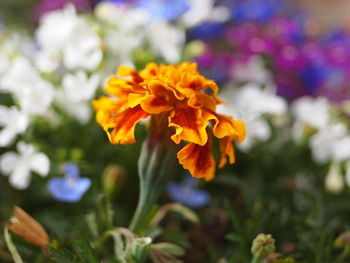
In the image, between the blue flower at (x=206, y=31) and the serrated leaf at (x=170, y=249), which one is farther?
the blue flower at (x=206, y=31)

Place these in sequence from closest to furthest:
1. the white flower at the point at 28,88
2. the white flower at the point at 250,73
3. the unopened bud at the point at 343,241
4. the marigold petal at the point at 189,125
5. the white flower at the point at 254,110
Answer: the marigold petal at the point at 189,125, the unopened bud at the point at 343,241, the white flower at the point at 28,88, the white flower at the point at 254,110, the white flower at the point at 250,73

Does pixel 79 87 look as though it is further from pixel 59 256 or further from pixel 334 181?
pixel 334 181

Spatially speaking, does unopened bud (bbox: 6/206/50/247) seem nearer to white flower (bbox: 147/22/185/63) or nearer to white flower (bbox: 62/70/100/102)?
white flower (bbox: 62/70/100/102)

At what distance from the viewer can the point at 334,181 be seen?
2.39 ft

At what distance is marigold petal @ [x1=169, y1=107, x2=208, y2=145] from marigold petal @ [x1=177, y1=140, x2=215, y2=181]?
0.6 inches

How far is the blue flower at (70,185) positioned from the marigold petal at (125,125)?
0.58ft

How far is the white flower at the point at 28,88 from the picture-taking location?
0.66 metres

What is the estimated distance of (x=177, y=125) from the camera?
426 mm

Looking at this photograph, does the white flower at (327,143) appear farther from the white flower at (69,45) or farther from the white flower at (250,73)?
the white flower at (69,45)

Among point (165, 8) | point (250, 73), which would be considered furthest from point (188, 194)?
point (165, 8)

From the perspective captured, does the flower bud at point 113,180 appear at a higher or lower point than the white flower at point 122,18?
lower

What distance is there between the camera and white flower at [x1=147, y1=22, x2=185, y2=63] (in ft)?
2.67

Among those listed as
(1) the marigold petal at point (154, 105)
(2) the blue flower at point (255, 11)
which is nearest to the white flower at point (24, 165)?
(1) the marigold petal at point (154, 105)

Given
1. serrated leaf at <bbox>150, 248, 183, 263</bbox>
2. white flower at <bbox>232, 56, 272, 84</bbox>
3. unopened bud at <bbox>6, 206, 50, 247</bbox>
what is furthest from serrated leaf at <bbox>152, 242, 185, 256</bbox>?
white flower at <bbox>232, 56, 272, 84</bbox>
